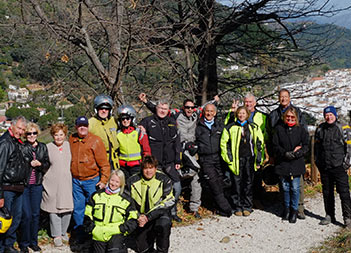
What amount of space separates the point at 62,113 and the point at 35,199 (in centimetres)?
269

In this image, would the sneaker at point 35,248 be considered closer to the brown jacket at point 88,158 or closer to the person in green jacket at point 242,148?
the brown jacket at point 88,158

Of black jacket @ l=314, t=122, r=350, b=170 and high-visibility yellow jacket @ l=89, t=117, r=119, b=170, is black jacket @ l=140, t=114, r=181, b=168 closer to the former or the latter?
high-visibility yellow jacket @ l=89, t=117, r=119, b=170

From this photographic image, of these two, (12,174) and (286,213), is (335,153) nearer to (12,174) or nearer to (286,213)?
(286,213)

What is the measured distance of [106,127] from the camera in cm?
563

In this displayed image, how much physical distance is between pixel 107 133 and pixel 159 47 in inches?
99.0

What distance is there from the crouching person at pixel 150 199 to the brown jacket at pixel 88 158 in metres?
0.56

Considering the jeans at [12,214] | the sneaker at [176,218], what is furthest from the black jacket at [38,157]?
the sneaker at [176,218]

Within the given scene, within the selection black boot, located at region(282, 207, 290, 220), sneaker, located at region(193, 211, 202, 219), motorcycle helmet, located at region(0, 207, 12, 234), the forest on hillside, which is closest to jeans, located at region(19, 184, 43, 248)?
motorcycle helmet, located at region(0, 207, 12, 234)

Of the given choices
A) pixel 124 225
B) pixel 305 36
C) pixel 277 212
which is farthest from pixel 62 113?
pixel 305 36

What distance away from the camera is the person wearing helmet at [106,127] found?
5547 millimetres

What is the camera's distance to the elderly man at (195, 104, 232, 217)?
20.7ft

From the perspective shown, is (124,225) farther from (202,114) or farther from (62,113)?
(62,113)

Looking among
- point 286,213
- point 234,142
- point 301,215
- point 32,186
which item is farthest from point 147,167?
point 301,215

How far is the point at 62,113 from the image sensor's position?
7422 mm
